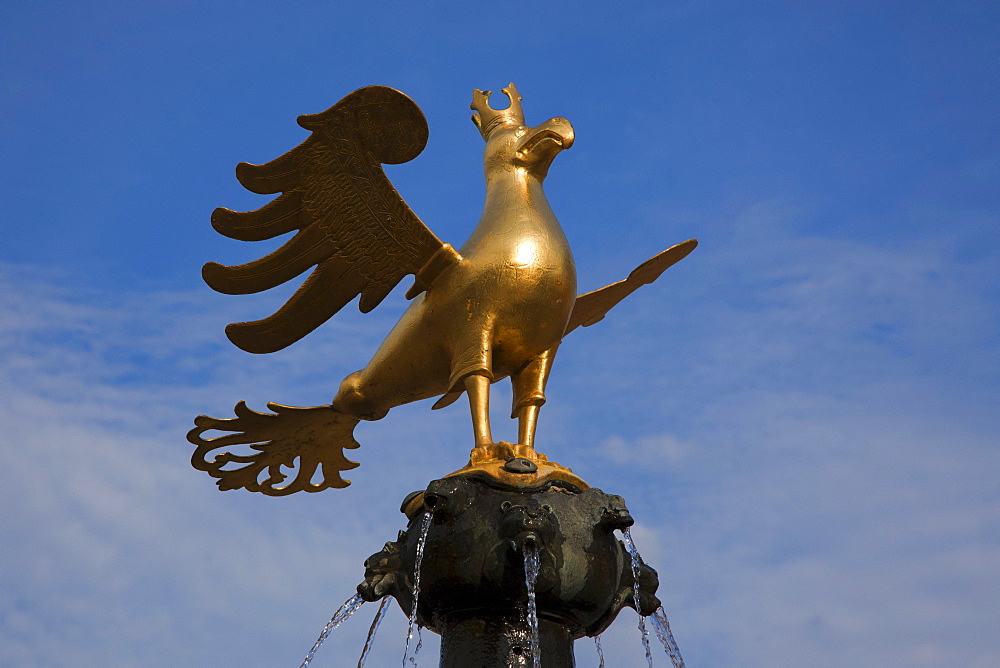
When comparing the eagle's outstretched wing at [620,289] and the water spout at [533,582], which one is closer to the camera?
the water spout at [533,582]

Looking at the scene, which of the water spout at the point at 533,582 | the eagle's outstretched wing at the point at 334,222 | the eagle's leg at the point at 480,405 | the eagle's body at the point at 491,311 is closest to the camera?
the water spout at the point at 533,582

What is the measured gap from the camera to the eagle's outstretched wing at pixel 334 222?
642 cm

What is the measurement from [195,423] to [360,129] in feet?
7.96

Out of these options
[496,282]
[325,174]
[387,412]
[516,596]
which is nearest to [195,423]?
[387,412]

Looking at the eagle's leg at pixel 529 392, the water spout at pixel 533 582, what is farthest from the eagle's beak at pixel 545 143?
the water spout at pixel 533 582

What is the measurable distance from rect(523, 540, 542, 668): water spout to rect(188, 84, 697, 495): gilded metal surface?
2.59 ft

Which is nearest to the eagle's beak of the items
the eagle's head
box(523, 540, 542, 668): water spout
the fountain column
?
the eagle's head

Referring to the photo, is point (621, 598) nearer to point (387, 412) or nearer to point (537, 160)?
point (387, 412)

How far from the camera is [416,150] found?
255 inches

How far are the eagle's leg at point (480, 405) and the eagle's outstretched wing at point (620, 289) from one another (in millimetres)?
1463

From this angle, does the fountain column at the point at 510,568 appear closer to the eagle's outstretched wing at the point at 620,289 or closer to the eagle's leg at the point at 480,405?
the eagle's leg at the point at 480,405

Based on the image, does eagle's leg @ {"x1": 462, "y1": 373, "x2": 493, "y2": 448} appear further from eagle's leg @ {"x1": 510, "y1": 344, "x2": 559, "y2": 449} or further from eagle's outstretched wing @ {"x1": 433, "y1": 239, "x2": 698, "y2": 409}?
eagle's outstretched wing @ {"x1": 433, "y1": 239, "x2": 698, "y2": 409}

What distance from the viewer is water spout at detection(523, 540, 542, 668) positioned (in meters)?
5.23

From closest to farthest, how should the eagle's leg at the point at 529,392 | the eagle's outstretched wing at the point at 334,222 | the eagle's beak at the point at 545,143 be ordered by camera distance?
1. the eagle's outstretched wing at the point at 334,222
2. the eagle's leg at the point at 529,392
3. the eagle's beak at the point at 545,143
